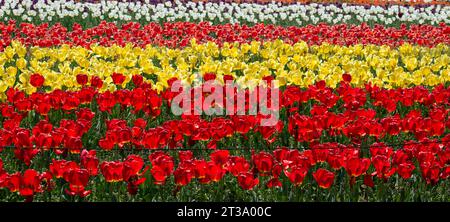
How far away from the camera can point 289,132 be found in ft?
17.6

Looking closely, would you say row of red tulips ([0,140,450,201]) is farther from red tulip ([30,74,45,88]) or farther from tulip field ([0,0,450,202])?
red tulip ([30,74,45,88])

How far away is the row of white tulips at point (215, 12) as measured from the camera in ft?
43.4

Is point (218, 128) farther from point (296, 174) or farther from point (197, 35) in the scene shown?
point (197, 35)

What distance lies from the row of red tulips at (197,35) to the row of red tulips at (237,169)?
589cm

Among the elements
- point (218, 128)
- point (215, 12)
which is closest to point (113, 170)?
→ point (218, 128)

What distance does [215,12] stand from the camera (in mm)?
14492

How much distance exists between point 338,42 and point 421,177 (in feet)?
21.0

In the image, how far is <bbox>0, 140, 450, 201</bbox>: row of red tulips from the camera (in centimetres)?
376

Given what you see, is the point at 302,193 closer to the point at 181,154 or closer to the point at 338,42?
the point at 181,154

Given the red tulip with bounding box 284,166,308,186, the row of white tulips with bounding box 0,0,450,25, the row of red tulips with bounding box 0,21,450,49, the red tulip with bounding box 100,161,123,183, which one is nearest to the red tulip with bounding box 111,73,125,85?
the red tulip with bounding box 100,161,123,183

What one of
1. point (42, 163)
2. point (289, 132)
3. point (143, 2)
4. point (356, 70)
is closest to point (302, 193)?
point (289, 132)

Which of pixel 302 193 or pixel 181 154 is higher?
pixel 181 154

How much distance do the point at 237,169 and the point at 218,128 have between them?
67 cm

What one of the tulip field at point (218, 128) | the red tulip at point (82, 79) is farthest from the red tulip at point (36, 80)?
the red tulip at point (82, 79)
